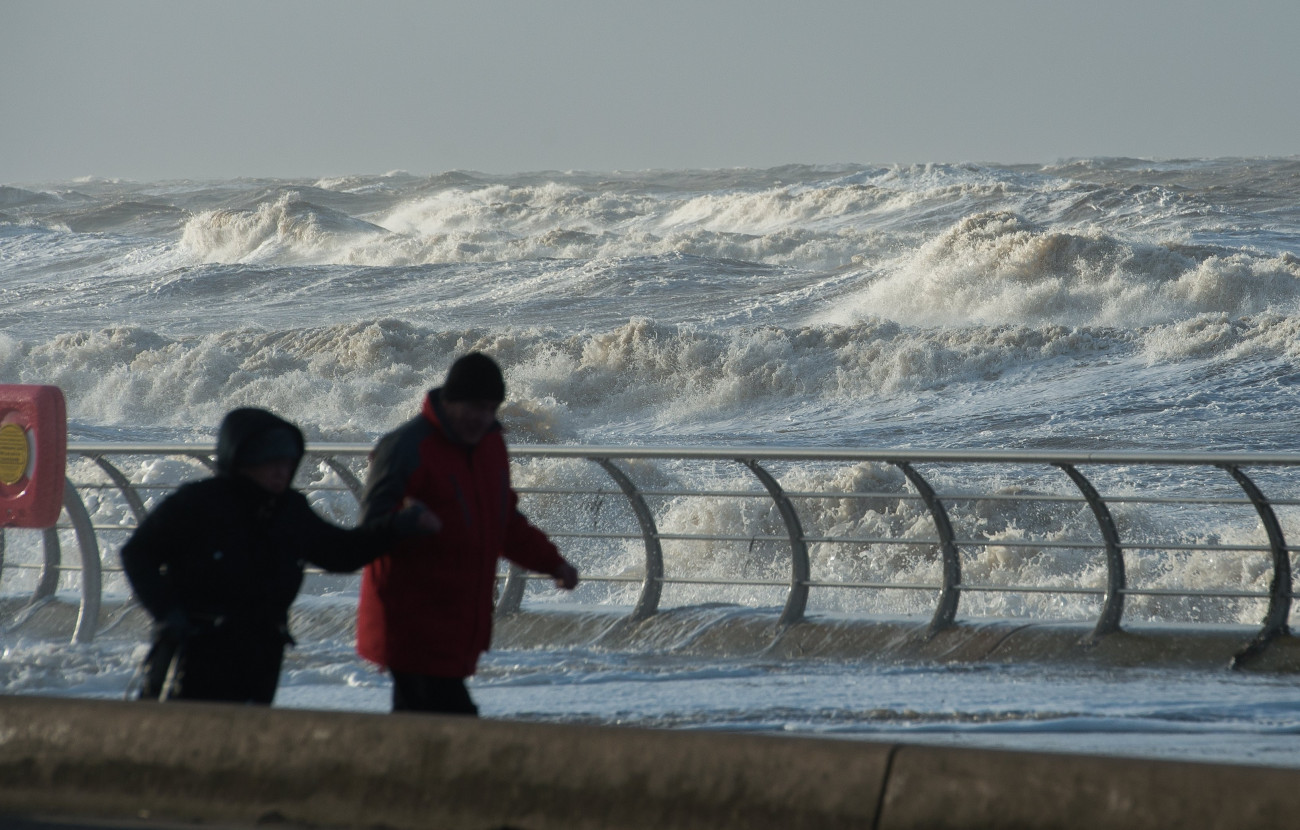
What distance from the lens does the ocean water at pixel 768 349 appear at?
612 centimetres

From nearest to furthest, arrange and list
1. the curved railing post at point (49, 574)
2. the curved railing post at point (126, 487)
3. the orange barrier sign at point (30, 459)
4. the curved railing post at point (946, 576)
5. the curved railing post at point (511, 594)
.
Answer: the curved railing post at point (946, 576), the orange barrier sign at point (30, 459), the curved railing post at point (511, 594), the curved railing post at point (126, 487), the curved railing post at point (49, 574)

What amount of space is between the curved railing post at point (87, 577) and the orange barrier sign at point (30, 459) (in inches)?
32.1

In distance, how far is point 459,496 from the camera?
3.92 metres

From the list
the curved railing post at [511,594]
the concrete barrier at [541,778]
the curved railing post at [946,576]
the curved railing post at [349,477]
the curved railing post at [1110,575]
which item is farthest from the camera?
the curved railing post at [511,594]

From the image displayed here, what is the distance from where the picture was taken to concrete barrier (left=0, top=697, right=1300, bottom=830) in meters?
3.13

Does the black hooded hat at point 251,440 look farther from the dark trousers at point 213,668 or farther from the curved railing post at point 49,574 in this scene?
the curved railing post at point 49,574

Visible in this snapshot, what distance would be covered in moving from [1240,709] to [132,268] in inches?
2058

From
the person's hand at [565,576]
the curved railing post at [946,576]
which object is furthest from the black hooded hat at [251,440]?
the curved railing post at [946,576]

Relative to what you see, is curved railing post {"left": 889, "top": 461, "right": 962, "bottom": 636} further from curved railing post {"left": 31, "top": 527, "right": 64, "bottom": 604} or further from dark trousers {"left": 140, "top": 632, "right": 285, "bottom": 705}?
curved railing post {"left": 31, "top": 527, "right": 64, "bottom": 604}

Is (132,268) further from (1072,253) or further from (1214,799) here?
(1214,799)

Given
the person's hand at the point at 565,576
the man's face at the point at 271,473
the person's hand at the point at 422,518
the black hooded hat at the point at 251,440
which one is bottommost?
the person's hand at the point at 565,576

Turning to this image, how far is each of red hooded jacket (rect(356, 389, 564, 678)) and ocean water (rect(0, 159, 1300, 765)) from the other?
2.02 metres

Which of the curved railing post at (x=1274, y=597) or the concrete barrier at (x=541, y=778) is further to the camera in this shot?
the curved railing post at (x=1274, y=597)

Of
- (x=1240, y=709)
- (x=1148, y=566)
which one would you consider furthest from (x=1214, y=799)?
(x=1148, y=566)
